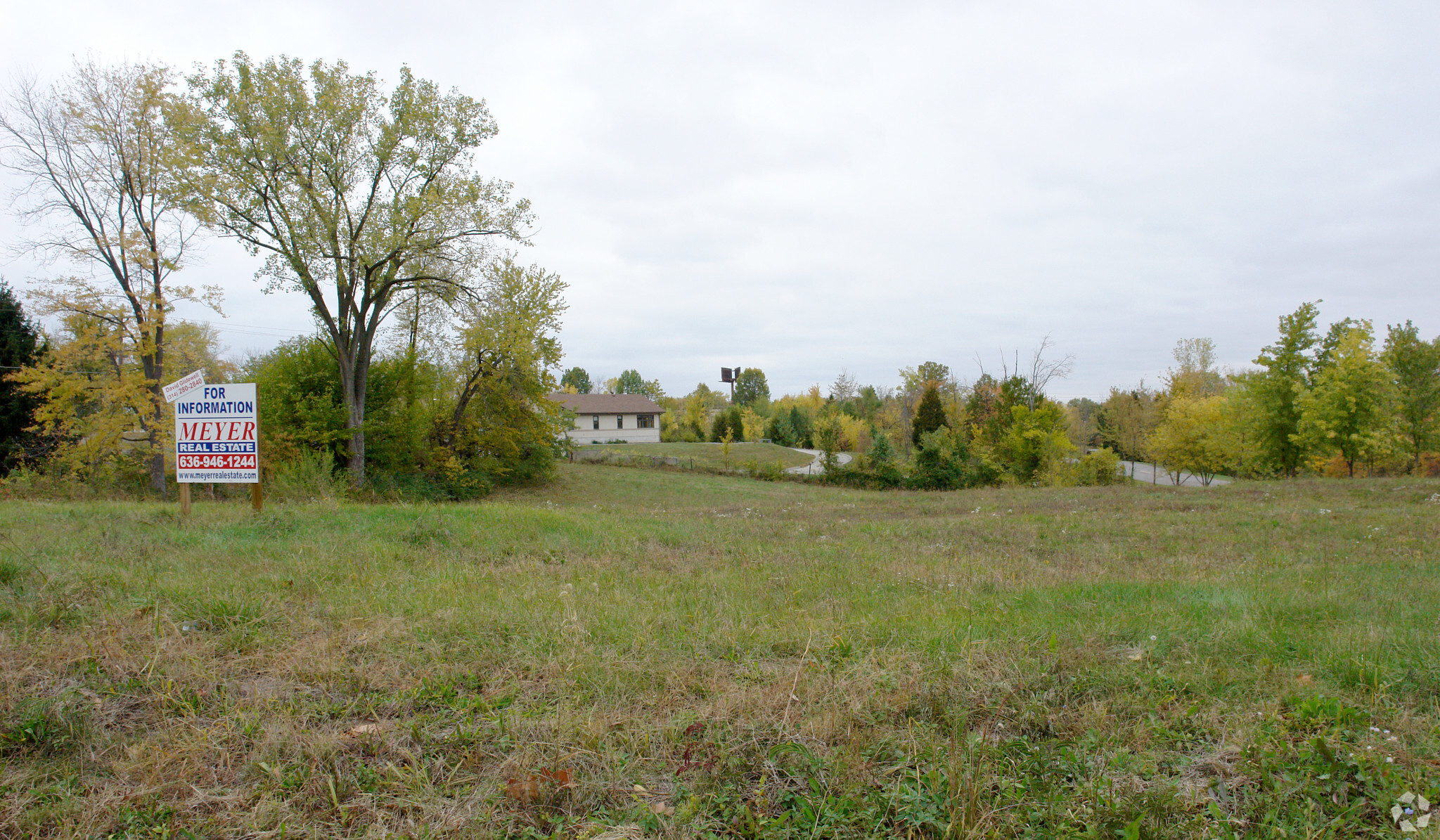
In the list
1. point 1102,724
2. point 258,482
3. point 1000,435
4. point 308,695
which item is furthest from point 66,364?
point 1000,435

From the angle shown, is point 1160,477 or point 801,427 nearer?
point 1160,477

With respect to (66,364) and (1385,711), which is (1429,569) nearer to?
(1385,711)

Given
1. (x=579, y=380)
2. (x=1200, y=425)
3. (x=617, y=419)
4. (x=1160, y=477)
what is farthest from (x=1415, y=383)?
(x=579, y=380)

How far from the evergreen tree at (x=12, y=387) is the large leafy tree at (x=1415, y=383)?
1995 inches

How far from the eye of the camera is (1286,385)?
26609 mm

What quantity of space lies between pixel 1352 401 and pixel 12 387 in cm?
4976

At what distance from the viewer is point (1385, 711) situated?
3189 millimetres

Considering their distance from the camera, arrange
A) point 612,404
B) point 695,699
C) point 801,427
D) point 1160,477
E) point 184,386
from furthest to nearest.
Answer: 1. point 612,404
2. point 801,427
3. point 1160,477
4. point 184,386
5. point 695,699

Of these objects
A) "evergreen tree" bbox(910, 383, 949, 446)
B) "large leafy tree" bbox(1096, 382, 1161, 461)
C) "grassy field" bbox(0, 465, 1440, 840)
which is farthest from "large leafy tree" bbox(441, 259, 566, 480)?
"large leafy tree" bbox(1096, 382, 1161, 461)

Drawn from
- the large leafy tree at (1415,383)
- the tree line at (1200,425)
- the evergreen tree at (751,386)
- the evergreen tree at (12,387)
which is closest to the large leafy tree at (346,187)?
the evergreen tree at (12,387)

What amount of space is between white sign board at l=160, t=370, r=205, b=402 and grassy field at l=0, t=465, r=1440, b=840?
2.74 m

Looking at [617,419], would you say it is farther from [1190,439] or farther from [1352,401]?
[1352,401]

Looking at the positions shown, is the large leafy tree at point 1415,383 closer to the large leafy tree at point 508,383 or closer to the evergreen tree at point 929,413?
the evergreen tree at point 929,413

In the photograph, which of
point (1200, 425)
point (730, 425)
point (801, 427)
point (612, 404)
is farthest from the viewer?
point (612, 404)
